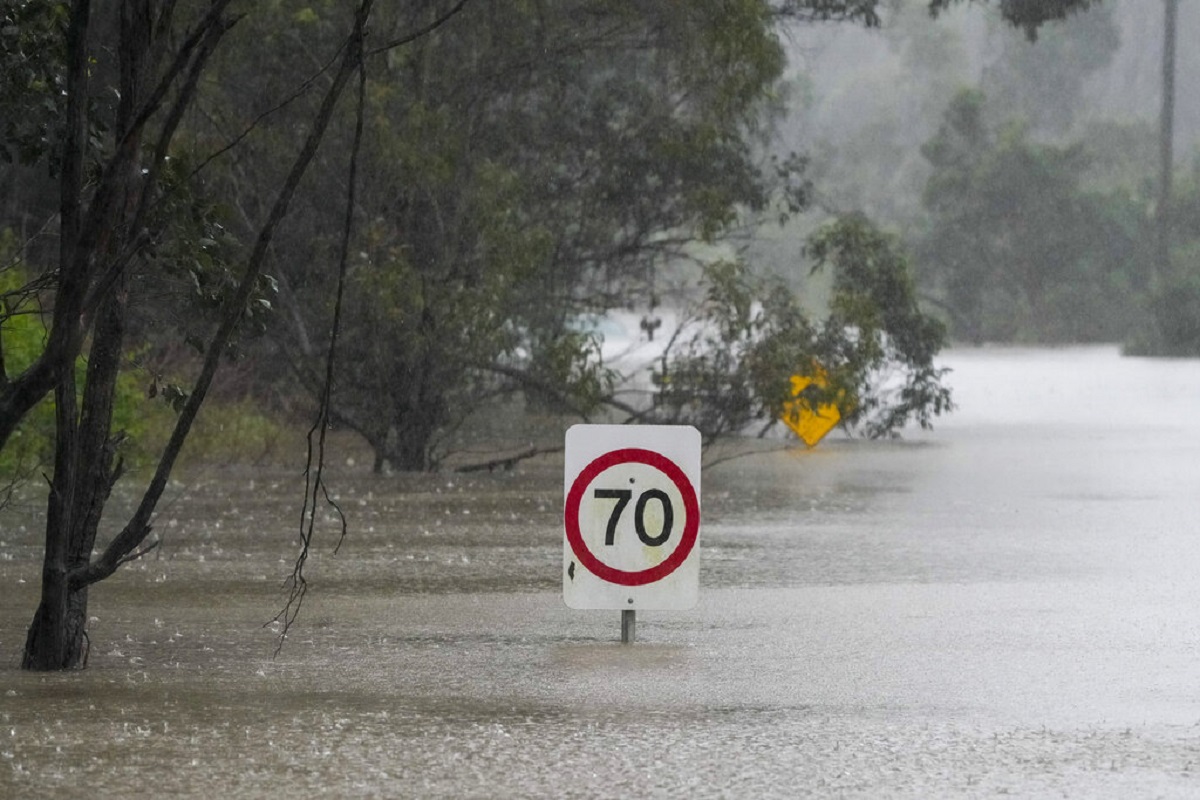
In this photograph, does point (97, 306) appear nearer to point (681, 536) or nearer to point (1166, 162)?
point (681, 536)

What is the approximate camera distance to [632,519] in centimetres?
994

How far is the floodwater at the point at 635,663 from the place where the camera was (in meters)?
7.04

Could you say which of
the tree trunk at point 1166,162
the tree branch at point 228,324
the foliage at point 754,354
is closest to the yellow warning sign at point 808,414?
the foliage at point 754,354

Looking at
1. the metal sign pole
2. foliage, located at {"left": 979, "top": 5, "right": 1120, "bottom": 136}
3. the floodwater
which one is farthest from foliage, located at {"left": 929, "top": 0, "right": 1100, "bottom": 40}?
foliage, located at {"left": 979, "top": 5, "right": 1120, "bottom": 136}

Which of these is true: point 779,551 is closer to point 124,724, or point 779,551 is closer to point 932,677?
point 932,677

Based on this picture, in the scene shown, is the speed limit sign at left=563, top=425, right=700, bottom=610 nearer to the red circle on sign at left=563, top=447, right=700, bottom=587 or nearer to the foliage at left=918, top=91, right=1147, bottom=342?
the red circle on sign at left=563, top=447, right=700, bottom=587

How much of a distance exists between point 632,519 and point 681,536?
0.74 ft

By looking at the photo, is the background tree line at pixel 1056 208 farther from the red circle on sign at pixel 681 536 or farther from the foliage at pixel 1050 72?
the red circle on sign at pixel 681 536

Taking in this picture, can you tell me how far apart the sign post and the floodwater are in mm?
303

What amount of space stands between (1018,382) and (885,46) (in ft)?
344

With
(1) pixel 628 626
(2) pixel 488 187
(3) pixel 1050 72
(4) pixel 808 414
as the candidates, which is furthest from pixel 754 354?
(3) pixel 1050 72

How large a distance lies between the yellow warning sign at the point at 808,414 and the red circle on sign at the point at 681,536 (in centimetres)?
1332

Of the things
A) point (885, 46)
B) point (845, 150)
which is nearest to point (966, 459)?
point (845, 150)

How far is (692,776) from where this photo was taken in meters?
6.93
